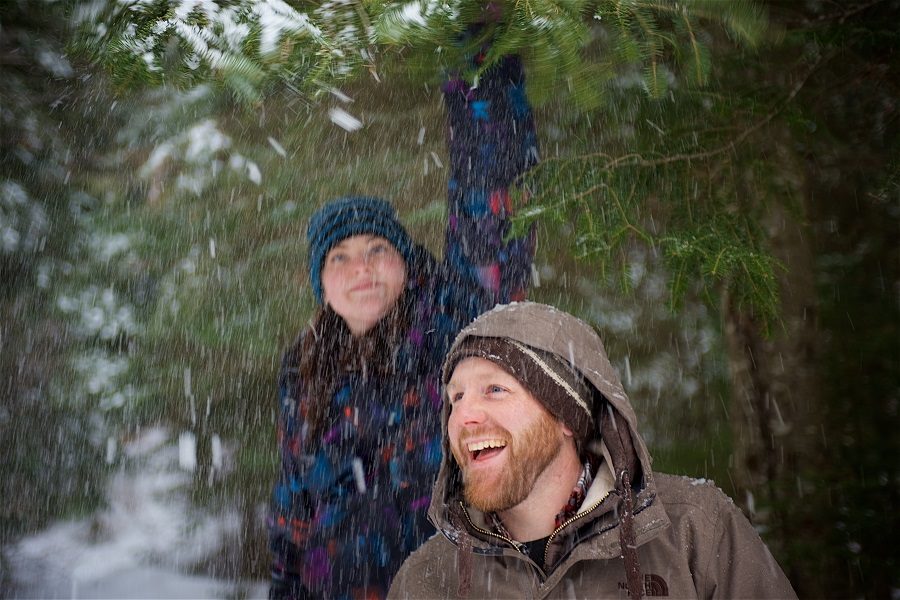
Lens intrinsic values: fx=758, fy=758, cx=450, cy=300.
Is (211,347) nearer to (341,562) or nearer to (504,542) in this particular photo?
(341,562)

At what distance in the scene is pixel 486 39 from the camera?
3047 mm

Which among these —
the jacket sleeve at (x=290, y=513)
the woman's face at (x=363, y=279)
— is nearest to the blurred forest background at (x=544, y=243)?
the woman's face at (x=363, y=279)

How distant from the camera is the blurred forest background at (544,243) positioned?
11.3ft

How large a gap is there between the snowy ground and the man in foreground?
361 cm

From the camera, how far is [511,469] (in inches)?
103

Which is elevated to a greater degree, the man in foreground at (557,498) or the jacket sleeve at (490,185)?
the jacket sleeve at (490,185)

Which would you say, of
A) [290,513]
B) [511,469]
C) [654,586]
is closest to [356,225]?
[290,513]

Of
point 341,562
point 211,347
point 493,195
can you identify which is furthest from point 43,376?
point 493,195

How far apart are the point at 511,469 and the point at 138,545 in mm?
4597

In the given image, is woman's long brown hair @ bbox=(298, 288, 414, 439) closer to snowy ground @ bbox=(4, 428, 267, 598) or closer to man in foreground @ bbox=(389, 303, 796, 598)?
man in foreground @ bbox=(389, 303, 796, 598)

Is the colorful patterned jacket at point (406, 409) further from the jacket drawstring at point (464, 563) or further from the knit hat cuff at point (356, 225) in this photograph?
the jacket drawstring at point (464, 563)

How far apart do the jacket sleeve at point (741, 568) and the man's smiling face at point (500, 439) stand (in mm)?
619

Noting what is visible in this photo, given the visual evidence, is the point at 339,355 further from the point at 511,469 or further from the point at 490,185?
the point at 511,469

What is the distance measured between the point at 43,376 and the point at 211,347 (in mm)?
1354
